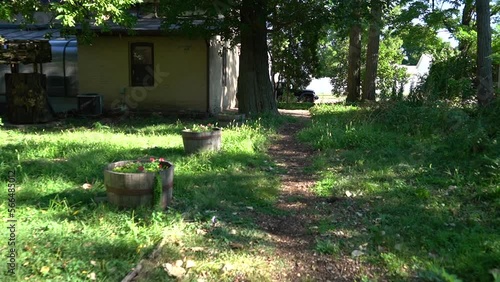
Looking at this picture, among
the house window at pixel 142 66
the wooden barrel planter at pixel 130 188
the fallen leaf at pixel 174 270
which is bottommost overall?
Result: the fallen leaf at pixel 174 270

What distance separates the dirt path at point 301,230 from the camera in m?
3.71

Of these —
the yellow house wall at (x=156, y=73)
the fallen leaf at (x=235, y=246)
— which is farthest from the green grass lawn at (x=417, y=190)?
the yellow house wall at (x=156, y=73)

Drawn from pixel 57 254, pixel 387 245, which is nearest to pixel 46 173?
pixel 57 254

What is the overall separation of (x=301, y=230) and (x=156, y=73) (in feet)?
39.1

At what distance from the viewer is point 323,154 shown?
8203 mm

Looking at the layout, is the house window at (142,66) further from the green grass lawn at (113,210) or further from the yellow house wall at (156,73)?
the green grass lawn at (113,210)

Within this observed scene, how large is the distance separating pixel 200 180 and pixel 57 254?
276cm

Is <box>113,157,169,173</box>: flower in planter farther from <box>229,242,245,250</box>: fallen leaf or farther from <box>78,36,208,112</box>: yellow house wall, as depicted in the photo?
<box>78,36,208,112</box>: yellow house wall

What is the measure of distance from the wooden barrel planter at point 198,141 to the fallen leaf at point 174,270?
13.1 ft

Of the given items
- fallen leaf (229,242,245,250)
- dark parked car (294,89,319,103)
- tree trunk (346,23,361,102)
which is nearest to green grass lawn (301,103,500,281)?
fallen leaf (229,242,245,250)

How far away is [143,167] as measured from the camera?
4988 millimetres

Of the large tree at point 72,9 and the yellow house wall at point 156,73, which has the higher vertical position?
the large tree at point 72,9

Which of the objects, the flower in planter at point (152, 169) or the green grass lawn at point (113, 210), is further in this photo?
the flower in planter at point (152, 169)

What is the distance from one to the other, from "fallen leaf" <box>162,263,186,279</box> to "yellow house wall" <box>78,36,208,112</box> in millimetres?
11820
